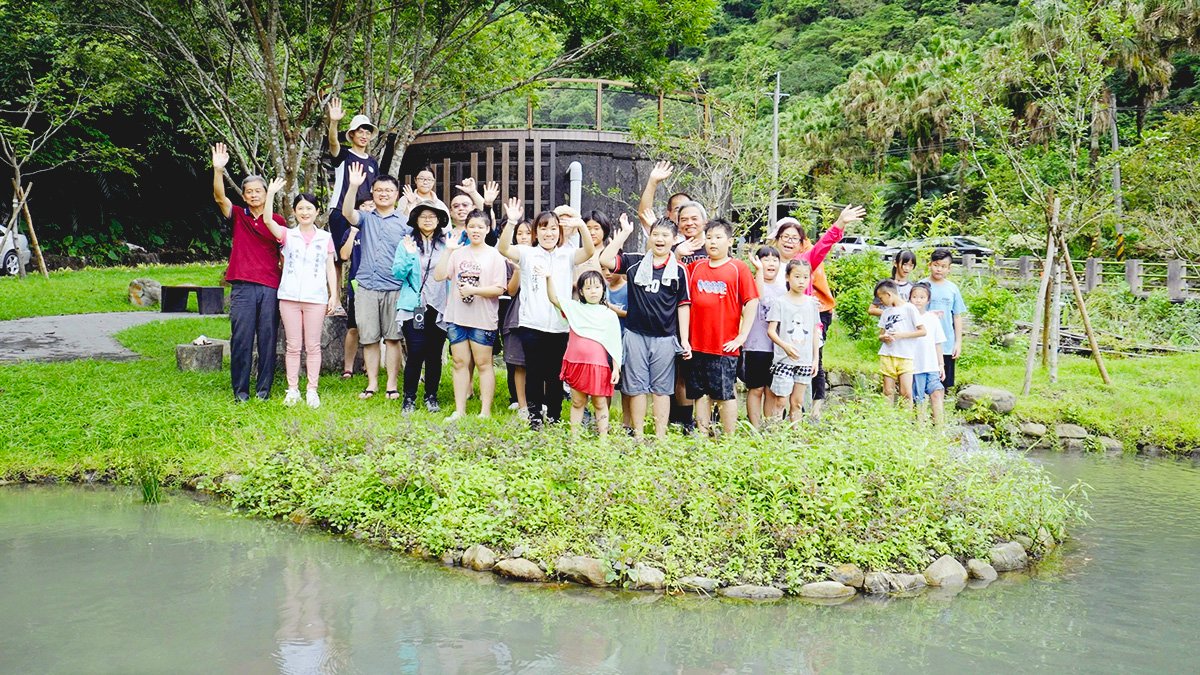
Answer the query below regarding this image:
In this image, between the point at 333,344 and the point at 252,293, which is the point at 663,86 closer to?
the point at 333,344

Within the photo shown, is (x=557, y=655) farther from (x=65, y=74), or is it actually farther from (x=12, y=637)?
(x=65, y=74)

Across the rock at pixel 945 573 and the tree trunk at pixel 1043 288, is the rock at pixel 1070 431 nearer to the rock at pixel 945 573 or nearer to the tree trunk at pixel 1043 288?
the tree trunk at pixel 1043 288

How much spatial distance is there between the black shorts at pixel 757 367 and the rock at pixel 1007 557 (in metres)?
2.10

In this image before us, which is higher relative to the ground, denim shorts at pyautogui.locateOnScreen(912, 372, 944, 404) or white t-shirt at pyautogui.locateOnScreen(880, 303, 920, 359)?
white t-shirt at pyautogui.locateOnScreen(880, 303, 920, 359)

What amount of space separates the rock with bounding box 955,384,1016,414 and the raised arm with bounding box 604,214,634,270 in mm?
4875

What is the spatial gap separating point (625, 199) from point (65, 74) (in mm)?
11907

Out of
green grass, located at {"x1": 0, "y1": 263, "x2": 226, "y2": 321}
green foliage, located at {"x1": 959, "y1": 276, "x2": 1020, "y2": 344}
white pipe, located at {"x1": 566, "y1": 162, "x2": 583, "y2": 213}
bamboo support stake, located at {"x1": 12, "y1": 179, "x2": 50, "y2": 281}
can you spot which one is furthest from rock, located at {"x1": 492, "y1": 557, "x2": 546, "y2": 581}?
bamboo support stake, located at {"x1": 12, "y1": 179, "x2": 50, "y2": 281}

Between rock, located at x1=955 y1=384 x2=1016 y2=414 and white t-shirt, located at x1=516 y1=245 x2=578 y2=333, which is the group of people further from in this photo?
rock, located at x1=955 y1=384 x2=1016 y2=414

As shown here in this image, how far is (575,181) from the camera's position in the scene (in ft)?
55.8

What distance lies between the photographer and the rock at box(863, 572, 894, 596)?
553 centimetres

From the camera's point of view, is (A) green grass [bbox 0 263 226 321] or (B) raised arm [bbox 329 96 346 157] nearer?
(B) raised arm [bbox 329 96 346 157]

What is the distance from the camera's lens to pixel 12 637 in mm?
4613

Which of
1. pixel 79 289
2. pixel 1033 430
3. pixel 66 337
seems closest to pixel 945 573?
pixel 1033 430

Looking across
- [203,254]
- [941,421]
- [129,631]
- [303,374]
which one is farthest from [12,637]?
[203,254]
